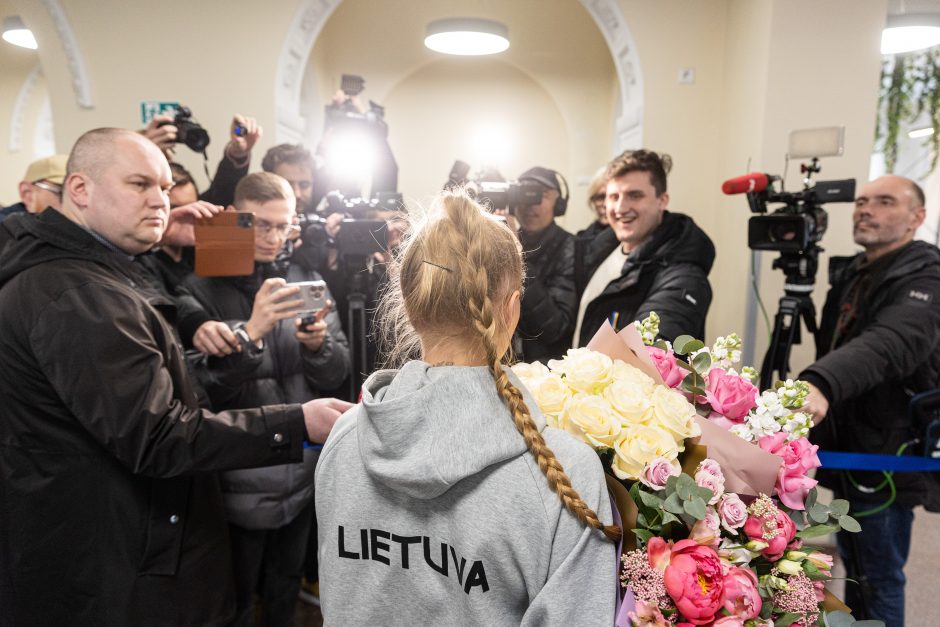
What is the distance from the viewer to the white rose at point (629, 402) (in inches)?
29.8

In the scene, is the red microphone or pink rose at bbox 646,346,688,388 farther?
the red microphone

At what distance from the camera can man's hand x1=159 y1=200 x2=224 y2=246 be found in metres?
1.55

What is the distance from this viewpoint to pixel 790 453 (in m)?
0.81

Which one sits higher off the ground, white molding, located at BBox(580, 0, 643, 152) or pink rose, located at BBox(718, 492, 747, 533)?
white molding, located at BBox(580, 0, 643, 152)

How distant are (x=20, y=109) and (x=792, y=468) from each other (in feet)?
30.1

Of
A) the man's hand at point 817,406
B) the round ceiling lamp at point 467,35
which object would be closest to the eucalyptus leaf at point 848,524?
the man's hand at point 817,406

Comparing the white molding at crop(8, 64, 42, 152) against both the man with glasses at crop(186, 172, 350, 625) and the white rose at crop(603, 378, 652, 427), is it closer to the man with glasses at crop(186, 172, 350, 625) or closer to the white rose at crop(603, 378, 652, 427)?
the man with glasses at crop(186, 172, 350, 625)

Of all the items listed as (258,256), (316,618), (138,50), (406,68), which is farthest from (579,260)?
(406,68)

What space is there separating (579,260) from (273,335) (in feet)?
3.79

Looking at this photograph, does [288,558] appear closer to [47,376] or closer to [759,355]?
[47,376]

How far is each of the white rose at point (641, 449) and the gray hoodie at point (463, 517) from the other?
0.05 m

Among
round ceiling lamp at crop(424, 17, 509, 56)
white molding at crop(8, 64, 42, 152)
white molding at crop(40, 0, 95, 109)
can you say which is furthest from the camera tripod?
white molding at crop(8, 64, 42, 152)

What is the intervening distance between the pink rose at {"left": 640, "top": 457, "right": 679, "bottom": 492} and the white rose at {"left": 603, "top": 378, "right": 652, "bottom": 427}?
55mm

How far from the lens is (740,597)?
722mm
